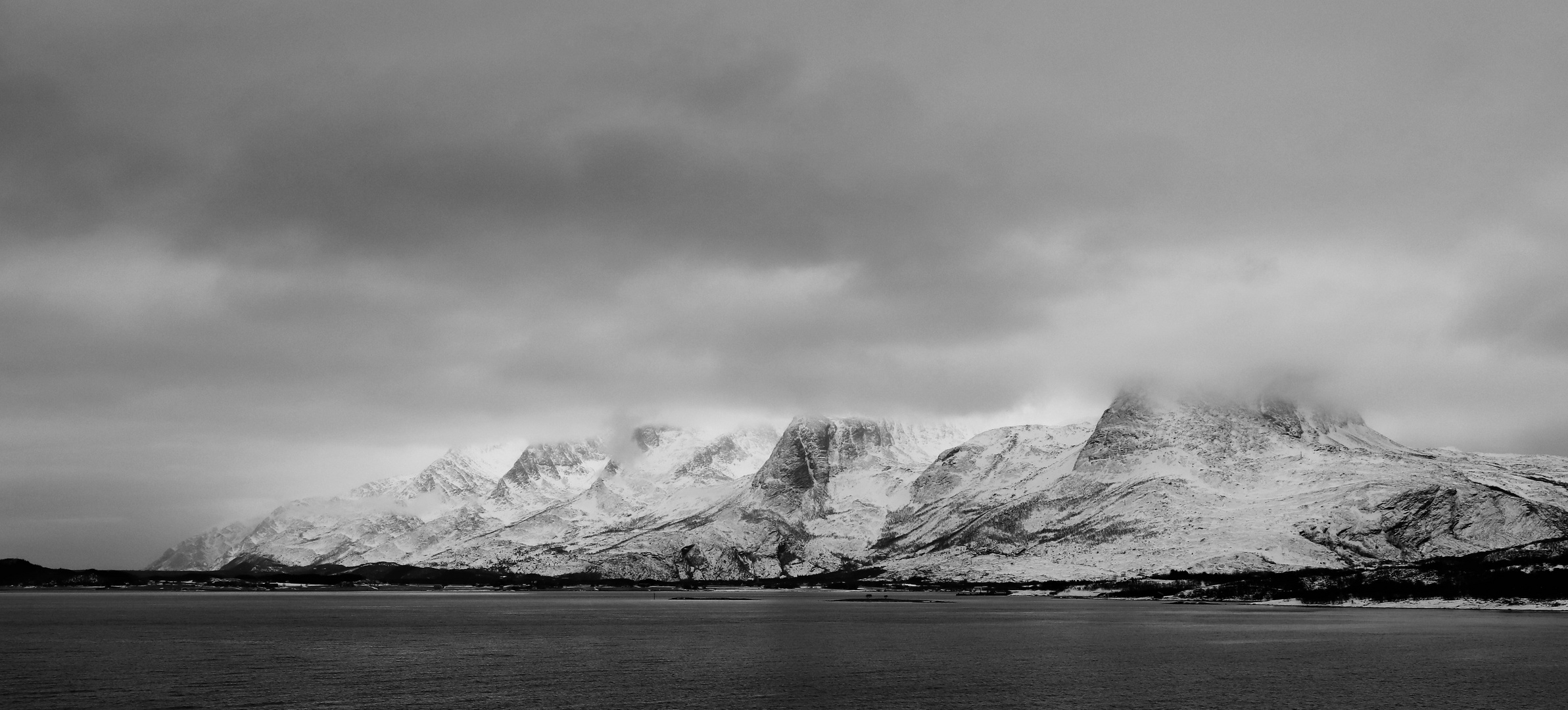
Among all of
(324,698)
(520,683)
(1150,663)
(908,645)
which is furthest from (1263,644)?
(324,698)

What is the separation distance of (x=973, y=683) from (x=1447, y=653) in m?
79.8

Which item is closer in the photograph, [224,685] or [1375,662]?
[224,685]

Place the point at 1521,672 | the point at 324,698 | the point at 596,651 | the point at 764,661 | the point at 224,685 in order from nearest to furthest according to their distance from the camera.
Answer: the point at 324,698 → the point at 224,685 → the point at 1521,672 → the point at 764,661 → the point at 596,651

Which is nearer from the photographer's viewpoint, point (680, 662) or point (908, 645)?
point (680, 662)

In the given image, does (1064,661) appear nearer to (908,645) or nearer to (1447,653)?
(908,645)

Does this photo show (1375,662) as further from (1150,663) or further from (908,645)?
(908,645)

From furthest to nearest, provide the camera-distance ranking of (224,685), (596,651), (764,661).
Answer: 1. (596,651)
2. (764,661)
3. (224,685)

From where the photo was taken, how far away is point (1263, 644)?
615ft

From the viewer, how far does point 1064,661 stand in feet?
522

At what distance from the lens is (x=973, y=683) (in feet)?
434

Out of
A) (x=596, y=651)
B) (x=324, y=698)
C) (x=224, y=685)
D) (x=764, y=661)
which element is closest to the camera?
(x=324, y=698)

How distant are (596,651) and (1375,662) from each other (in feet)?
367

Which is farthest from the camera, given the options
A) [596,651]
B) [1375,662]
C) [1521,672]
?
[596,651]

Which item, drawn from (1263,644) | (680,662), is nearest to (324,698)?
(680,662)
